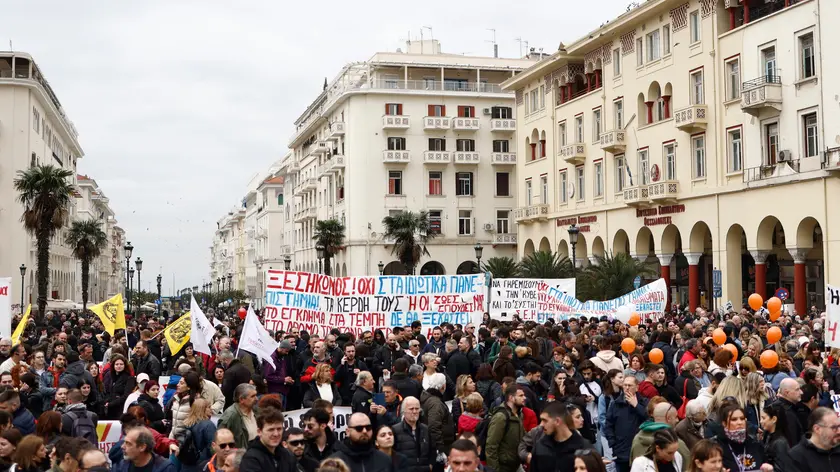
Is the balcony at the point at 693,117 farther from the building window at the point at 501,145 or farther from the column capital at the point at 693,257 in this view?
the building window at the point at 501,145

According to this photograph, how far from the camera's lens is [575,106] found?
57.1 m

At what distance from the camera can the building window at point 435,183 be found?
7419 cm

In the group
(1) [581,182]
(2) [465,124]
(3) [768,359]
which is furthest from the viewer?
(2) [465,124]

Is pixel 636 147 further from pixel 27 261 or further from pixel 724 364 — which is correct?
pixel 27 261

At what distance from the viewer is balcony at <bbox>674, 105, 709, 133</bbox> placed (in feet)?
145

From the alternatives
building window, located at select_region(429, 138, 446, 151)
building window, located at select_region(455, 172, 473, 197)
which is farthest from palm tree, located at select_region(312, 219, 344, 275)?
building window, located at select_region(455, 172, 473, 197)

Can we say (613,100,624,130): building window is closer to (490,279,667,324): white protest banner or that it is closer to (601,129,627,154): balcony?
(601,129,627,154): balcony

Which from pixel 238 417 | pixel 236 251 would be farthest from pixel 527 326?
pixel 236 251

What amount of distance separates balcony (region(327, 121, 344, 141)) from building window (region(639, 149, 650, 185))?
30.1 m

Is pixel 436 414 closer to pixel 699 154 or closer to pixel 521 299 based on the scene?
pixel 521 299

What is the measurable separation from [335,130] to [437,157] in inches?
345

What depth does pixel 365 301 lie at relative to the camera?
2216 cm

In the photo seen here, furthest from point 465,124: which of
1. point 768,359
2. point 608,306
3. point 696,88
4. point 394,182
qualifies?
point 768,359

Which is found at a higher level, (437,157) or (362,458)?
(437,157)
